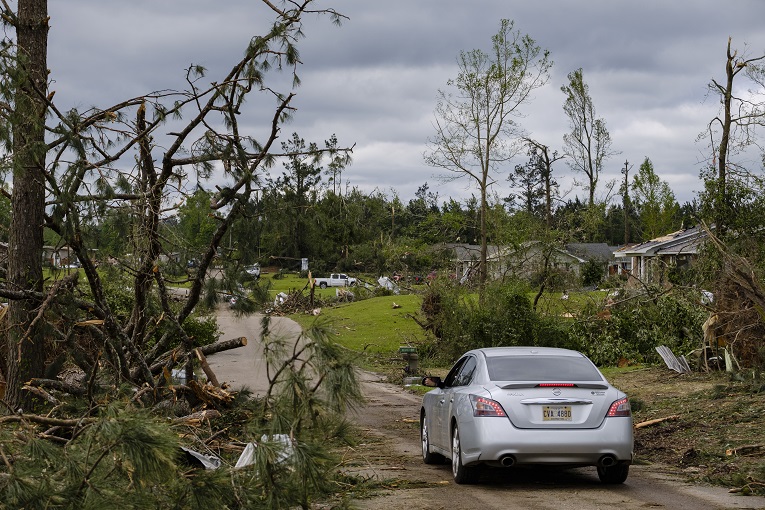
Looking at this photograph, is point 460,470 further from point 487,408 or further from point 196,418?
point 196,418

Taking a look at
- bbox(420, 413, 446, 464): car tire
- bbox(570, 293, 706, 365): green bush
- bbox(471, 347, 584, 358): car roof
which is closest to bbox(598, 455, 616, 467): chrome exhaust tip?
bbox(471, 347, 584, 358): car roof

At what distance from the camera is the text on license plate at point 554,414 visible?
9.96 m

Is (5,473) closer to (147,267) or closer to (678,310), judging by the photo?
(147,267)

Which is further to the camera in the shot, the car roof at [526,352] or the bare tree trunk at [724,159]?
the bare tree trunk at [724,159]

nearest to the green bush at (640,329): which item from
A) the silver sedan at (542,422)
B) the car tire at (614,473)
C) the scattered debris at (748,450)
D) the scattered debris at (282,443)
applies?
the scattered debris at (748,450)

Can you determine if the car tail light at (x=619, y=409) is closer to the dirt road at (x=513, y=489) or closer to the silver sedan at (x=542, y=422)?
the silver sedan at (x=542, y=422)

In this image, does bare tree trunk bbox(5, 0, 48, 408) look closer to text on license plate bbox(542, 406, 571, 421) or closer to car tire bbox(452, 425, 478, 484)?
car tire bbox(452, 425, 478, 484)

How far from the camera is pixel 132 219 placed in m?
11.2

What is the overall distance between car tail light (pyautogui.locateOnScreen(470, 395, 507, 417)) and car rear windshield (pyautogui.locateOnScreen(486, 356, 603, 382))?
0.46 m

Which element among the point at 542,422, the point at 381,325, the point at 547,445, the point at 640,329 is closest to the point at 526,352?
the point at 542,422

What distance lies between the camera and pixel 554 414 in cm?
998

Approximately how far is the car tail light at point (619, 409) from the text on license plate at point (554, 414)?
0.48 m

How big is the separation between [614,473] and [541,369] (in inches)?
53.7

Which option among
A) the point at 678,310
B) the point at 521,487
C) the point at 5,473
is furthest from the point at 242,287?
the point at 678,310
